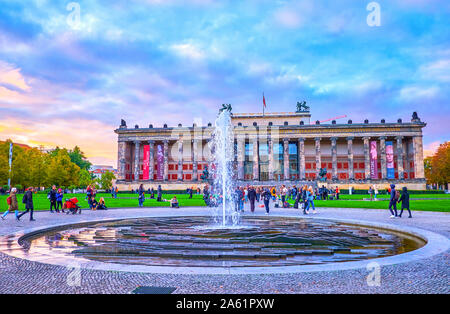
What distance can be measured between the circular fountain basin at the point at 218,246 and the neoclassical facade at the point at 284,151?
63.0 meters

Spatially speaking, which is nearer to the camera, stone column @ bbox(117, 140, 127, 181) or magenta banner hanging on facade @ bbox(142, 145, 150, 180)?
magenta banner hanging on facade @ bbox(142, 145, 150, 180)

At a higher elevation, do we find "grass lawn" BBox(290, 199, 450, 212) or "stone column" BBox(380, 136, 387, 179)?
"stone column" BBox(380, 136, 387, 179)

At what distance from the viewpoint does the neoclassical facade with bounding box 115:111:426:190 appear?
76938 millimetres

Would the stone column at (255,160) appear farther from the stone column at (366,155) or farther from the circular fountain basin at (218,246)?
the circular fountain basin at (218,246)

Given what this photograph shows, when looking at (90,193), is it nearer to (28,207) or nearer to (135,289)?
(28,207)

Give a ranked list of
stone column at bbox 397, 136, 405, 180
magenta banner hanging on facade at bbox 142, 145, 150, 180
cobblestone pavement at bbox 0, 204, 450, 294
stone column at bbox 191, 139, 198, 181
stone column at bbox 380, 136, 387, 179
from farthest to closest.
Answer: stone column at bbox 191, 139, 198, 181
magenta banner hanging on facade at bbox 142, 145, 150, 180
stone column at bbox 380, 136, 387, 179
stone column at bbox 397, 136, 405, 180
cobblestone pavement at bbox 0, 204, 450, 294

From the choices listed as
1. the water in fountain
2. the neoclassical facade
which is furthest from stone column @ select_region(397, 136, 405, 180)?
the water in fountain

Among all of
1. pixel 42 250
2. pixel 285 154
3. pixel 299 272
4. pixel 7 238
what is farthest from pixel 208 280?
pixel 285 154

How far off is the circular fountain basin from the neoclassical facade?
63001 mm

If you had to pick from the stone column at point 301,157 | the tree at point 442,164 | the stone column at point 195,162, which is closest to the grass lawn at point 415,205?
the tree at point 442,164

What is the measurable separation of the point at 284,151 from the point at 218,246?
72.1m

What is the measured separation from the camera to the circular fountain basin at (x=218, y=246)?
8203mm

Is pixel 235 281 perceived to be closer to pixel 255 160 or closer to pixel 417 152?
pixel 255 160

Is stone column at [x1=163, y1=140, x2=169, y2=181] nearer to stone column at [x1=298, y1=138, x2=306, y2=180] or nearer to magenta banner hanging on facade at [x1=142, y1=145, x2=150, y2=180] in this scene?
magenta banner hanging on facade at [x1=142, y1=145, x2=150, y2=180]
